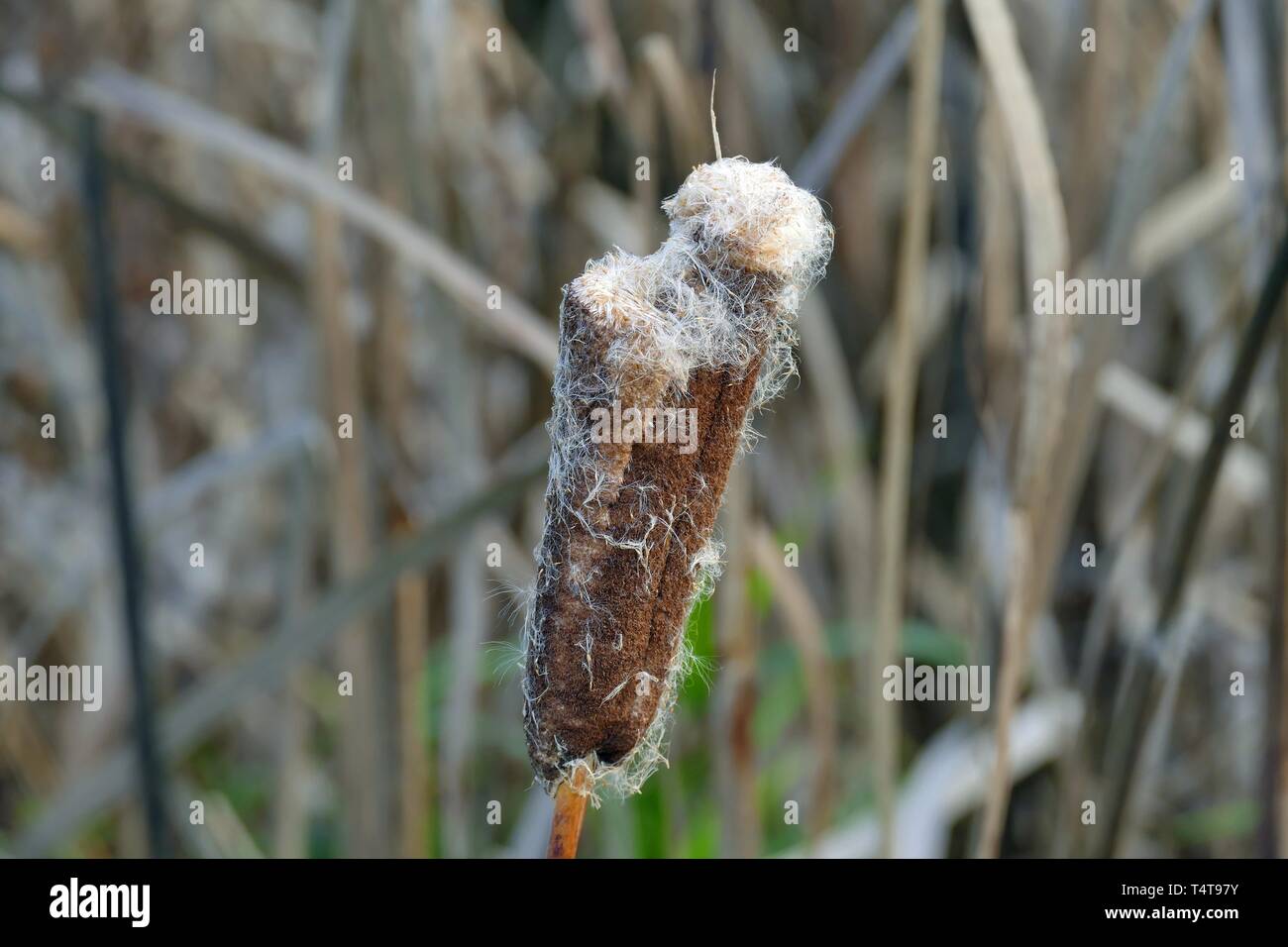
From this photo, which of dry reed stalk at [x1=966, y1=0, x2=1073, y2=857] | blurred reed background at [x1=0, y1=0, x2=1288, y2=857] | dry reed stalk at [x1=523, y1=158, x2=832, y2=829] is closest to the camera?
dry reed stalk at [x1=523, y1=158, x2=832, y2=829]

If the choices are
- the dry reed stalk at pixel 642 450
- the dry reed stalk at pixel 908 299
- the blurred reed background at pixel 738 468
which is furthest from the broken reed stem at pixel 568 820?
the dry reed stalk at pixel 908 299

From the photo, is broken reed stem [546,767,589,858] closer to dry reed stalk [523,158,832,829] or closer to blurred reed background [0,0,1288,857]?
dry reed stalk [523,158,832,829]

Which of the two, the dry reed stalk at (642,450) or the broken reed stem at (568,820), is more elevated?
the dry reed stalk at (642,450)

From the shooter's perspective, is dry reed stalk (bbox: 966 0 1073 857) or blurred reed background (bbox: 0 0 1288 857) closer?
dry reed stalk (bbox: 966 0 1073 857)

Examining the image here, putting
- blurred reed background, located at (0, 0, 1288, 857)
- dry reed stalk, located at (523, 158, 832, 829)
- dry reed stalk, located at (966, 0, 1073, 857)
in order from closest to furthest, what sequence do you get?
dry reed stalk, located at (523, 158, 832, 829), dry reed stalk, located at (966, 0, 1073, 857), blurred reed background, located at (0, 0, 1288, 857)

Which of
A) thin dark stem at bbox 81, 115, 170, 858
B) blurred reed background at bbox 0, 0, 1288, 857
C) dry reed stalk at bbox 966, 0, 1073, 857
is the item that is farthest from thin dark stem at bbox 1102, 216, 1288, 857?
thin dark stem at bbox 81, 115, 170, 858

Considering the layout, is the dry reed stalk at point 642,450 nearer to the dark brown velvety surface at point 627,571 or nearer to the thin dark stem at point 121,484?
the dark brown velvety surface at point 627,571

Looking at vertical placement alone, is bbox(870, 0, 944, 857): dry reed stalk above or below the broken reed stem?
above
